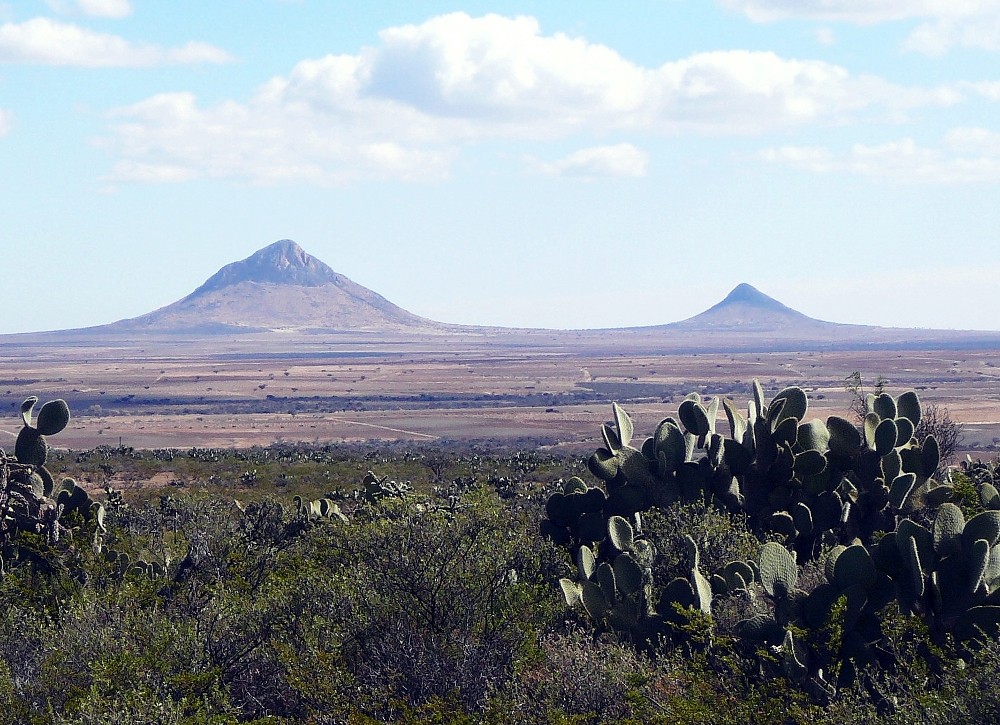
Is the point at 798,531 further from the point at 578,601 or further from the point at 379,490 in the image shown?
the point at 379,490

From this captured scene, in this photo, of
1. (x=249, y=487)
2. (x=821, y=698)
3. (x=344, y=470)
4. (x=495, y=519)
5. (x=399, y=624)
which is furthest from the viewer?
(x=344, y=470)

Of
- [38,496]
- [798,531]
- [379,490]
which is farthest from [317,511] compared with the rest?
[798,531]

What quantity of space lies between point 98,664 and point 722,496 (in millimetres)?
8039

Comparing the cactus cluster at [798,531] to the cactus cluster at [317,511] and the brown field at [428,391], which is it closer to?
the cactus cluster at [317,511]

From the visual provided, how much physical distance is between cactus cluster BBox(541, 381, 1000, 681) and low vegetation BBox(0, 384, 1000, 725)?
29 mm

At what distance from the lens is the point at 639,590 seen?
38.3 feet

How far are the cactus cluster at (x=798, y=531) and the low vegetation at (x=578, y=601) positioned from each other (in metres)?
0.03

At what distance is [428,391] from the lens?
358ft

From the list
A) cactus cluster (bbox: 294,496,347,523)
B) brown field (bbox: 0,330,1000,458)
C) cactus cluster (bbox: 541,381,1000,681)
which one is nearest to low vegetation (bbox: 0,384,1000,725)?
cactus cluster (bbox: 541,381,1000,681)

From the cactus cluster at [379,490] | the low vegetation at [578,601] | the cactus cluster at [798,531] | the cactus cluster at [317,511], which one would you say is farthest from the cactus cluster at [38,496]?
the cactus cluster at [379,490]

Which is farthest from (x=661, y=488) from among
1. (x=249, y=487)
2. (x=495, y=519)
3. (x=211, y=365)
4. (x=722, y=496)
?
(x=211, y=365)

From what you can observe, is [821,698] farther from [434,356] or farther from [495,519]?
[434,356]

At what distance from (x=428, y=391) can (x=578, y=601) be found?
319 ft

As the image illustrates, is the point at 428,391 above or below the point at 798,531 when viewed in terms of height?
below
